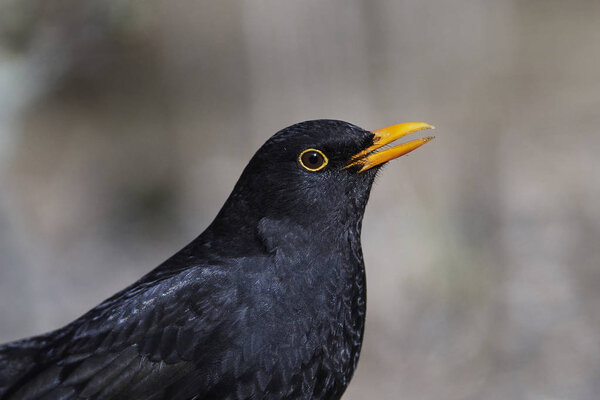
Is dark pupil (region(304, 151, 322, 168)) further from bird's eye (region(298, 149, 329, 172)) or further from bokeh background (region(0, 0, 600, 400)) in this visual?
bokeh background (region(0, 0, 600, 400))

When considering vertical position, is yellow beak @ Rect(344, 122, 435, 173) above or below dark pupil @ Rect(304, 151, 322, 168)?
below

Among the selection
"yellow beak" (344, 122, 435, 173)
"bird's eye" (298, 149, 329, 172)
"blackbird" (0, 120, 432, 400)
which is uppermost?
"bird's eye" (298, 149, 329, 172)

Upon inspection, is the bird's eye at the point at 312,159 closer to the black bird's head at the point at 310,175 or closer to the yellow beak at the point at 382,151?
the black bird's head at the point at 310,175

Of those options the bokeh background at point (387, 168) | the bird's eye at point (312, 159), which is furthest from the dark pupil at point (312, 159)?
the bokeh background at point (387, 168)

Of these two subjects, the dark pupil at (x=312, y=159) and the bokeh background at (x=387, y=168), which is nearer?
the dark pupil at (x=312, y=159)

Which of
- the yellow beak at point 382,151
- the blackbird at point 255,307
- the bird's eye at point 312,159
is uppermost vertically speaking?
the bird's eye at point 312,159

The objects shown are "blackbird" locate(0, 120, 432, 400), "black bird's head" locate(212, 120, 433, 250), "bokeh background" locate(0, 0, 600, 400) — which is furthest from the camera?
"bokeh background" locate(0, 0, 600, 400)

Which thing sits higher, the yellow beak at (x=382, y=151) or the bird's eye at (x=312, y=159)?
the bird's eye at (x=312, y=159)

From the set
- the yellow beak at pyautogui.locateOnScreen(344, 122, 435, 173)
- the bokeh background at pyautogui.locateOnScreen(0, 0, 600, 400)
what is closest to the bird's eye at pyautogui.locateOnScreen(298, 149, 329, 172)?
the yellow beak at pyautogui.locateOnScreen(344, 122, 435, 173)

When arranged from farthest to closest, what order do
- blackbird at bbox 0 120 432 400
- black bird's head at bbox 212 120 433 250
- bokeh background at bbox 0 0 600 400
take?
1. bokeh background at bbox 0 0 600 400
2. black bird's head at bbox 212 120 433 250
3. blackbird at bbox 0 120 432 400
